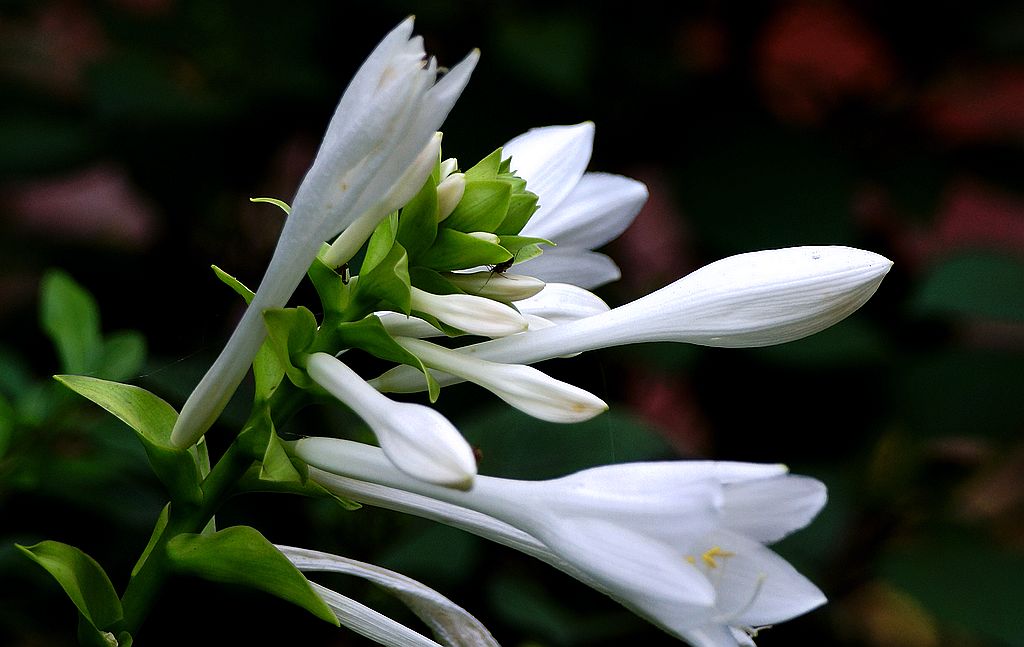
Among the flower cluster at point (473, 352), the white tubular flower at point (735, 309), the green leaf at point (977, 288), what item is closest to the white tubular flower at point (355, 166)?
the flower cluster at point (473, 352)

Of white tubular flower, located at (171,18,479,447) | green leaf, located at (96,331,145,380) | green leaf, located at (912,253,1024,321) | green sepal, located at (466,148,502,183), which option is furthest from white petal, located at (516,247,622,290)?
green leaf, located at (912,253,1024,321)

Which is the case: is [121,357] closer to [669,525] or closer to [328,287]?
[328,287]

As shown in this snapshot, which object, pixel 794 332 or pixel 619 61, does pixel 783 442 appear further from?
pixel 794 332

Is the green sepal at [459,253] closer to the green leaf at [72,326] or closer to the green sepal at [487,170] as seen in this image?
the green sepal at [487,170]

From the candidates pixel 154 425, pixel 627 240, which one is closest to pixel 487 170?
pixel 154 425

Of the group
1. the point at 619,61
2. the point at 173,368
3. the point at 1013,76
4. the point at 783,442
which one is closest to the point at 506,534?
the point at 173,368

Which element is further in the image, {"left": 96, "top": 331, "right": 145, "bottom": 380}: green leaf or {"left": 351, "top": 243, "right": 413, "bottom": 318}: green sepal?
{"left": 96, "top": 331, "right": 145, "bottom": 380}: green leaf

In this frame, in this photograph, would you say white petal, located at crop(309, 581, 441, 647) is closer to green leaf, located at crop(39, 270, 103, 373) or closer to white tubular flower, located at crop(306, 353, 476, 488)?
white tubular flower, located at crop(306, 353, 476, 488)
